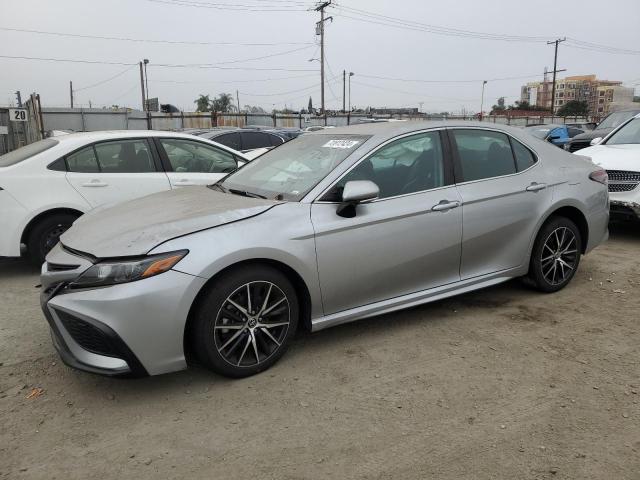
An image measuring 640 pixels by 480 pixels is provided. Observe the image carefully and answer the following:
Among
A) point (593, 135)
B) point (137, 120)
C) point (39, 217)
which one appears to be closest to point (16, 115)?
point (39, 217)

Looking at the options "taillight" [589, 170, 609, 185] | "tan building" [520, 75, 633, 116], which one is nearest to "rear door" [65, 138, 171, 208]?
"taillight" [589, 170, 609, 185]

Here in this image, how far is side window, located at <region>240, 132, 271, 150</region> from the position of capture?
13.4 m

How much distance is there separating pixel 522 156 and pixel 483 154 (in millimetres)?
440

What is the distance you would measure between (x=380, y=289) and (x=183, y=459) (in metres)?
1.72

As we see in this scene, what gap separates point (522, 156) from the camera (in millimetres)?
4520

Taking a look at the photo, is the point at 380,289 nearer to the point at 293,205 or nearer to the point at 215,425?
the point at 293,205

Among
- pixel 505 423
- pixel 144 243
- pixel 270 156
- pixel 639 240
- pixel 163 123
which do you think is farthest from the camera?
pixel 163 123

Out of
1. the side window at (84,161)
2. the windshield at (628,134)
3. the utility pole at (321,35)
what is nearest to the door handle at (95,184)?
the side window at (84,161)

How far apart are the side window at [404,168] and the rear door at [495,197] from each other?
193mm

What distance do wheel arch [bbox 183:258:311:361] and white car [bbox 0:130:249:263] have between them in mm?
2673

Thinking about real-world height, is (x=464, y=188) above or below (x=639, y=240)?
above

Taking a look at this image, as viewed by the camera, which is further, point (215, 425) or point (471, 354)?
point (471, 354)

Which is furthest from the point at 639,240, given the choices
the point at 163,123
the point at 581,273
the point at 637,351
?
the point at 163,123

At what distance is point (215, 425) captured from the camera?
2834 mm
